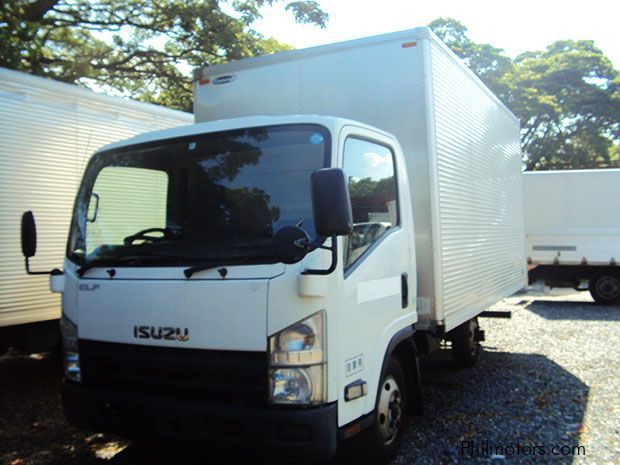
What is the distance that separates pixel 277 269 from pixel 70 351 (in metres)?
1.57

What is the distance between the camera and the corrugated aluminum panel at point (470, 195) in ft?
15.0

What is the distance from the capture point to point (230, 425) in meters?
2.92

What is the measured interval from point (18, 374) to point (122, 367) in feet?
14.1

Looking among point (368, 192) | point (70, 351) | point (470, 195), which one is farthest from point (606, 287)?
point (70, 351)

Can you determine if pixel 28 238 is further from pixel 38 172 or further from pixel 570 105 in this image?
pixel 570 105

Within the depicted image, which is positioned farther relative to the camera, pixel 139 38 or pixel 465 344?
pixel 139 38

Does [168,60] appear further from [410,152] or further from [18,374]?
[410,152]

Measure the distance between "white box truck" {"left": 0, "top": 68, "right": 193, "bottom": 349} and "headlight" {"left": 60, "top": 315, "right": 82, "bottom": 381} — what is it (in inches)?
89.5

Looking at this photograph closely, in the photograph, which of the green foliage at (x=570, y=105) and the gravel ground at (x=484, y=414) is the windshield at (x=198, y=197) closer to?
the gravel ground at (x=484, y=414)

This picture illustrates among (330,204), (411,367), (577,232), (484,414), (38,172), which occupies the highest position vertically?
(38,172)

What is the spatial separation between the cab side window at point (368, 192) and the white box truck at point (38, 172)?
3761mm

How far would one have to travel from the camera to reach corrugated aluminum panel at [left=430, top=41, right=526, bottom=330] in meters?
4.56

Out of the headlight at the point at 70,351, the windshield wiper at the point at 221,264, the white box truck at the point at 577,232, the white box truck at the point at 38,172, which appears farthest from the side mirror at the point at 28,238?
the white box truck at the point at 577,232

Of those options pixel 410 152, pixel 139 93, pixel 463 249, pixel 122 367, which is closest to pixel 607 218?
pixel 463 249
